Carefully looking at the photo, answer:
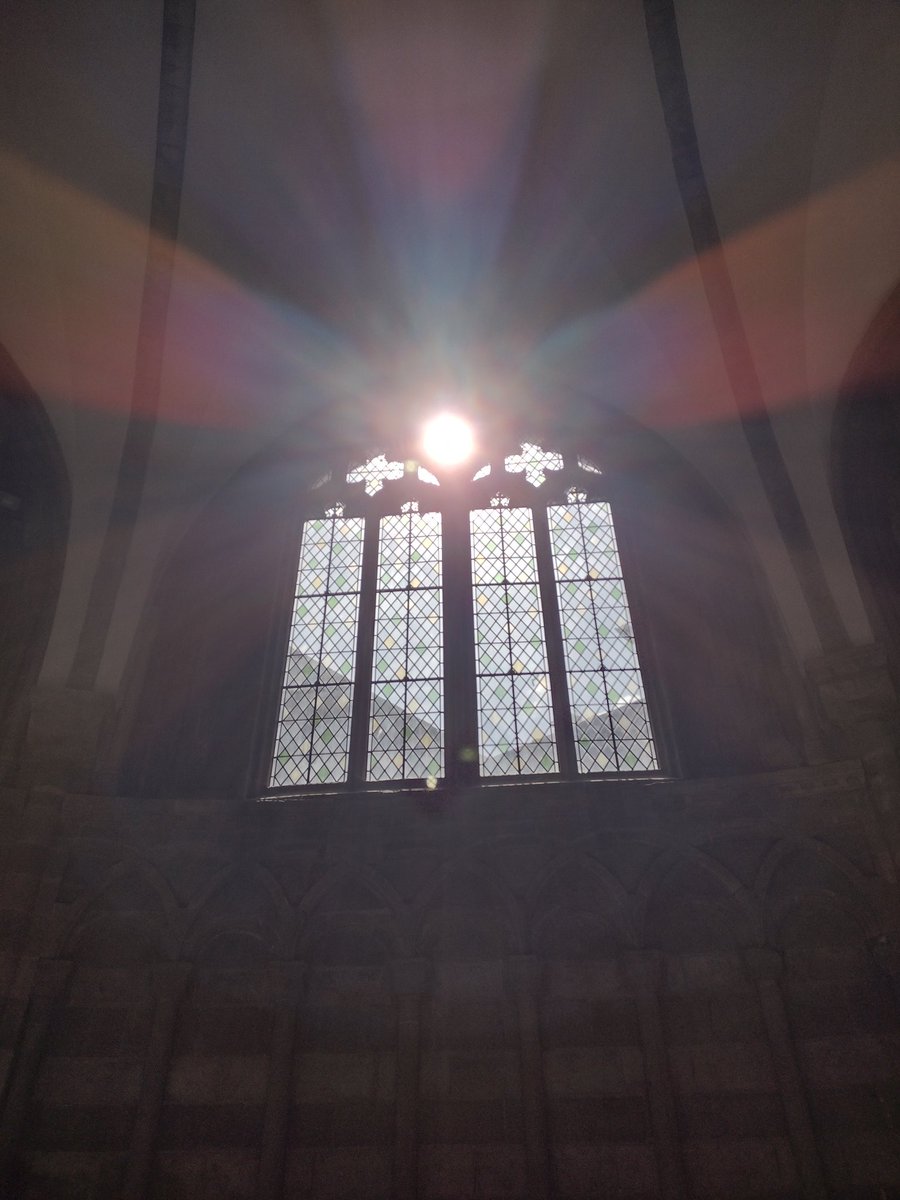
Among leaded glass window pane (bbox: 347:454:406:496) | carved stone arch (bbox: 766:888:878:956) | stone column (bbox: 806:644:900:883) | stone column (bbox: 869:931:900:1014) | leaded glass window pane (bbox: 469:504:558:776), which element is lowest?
stone column (bbox: 869:931:900:1014)

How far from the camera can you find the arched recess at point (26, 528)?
22.2 ft

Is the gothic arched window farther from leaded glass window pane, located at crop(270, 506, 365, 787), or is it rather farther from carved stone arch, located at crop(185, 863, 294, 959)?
carved stone arch, located at crop(185, 863, 294, 959)

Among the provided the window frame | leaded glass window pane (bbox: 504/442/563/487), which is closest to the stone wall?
the window frame

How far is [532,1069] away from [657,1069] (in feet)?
2.36

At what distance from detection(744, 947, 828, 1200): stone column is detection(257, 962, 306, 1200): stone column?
284cm

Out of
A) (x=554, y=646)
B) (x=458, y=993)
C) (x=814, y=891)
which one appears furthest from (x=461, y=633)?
(x=814, y=891)

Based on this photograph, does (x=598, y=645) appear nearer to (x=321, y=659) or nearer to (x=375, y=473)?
(x=321, y=659)

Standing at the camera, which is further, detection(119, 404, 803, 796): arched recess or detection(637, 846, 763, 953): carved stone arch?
detection(119, 404, 803, 796): arched recess

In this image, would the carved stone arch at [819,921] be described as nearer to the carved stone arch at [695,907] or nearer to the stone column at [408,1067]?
the carved stone arch at [695,907]

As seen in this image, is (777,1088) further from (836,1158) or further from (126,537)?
(126,537)

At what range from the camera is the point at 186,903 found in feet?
18.0

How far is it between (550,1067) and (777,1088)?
1.29 metres

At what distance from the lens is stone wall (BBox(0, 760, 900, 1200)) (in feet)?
14.9

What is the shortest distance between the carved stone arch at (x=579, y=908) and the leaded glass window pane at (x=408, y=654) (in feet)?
4.27
